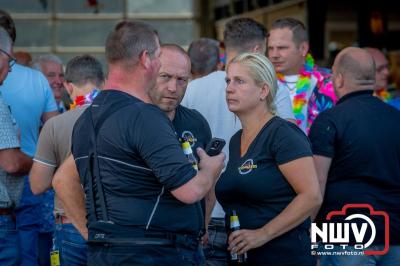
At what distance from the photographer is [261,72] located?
4.75 metres

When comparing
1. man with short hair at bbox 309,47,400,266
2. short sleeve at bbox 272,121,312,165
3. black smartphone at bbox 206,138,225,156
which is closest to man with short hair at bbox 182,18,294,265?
man with short hair at bbox 309,47,400,266

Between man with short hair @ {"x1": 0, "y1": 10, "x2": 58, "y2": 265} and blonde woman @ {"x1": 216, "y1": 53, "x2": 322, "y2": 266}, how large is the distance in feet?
6.58

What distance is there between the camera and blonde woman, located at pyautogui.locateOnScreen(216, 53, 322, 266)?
449cm

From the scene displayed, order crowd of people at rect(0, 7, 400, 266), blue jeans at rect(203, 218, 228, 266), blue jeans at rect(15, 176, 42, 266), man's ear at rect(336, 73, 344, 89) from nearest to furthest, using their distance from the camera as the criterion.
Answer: crowd of people at rect(0, 7, 400, 266)
blue jeans at rect(203, 218, 228, 266)
man's ear at rect(336, 73, 344, 89)
blue jeans at rect(15, 176, 42, 266)

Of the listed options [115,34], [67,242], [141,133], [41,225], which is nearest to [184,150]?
[141,133]

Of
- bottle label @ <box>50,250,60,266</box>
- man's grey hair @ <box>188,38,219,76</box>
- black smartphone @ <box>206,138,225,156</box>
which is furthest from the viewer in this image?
man's grey hair @ <box>188,38,219,76</box>

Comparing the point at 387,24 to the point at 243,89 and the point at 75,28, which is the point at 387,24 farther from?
the point at 243,89

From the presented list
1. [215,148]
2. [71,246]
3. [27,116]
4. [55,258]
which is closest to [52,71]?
[27,116]

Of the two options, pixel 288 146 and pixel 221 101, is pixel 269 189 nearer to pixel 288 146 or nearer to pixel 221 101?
pixel 288 146

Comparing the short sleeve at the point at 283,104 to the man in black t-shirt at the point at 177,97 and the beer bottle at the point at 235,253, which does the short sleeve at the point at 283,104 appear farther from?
the beer bottle at the point at 235,253

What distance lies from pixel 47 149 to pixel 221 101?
43.5 inches

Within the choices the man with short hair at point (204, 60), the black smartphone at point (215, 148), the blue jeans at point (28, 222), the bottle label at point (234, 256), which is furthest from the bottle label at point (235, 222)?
the man with short hair at point (204, 60)

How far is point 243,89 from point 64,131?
A: 1.25 metres

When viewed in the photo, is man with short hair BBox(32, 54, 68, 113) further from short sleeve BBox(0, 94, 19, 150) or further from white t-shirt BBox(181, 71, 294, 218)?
short sleeve BBox(0, 94, 19, 150)
